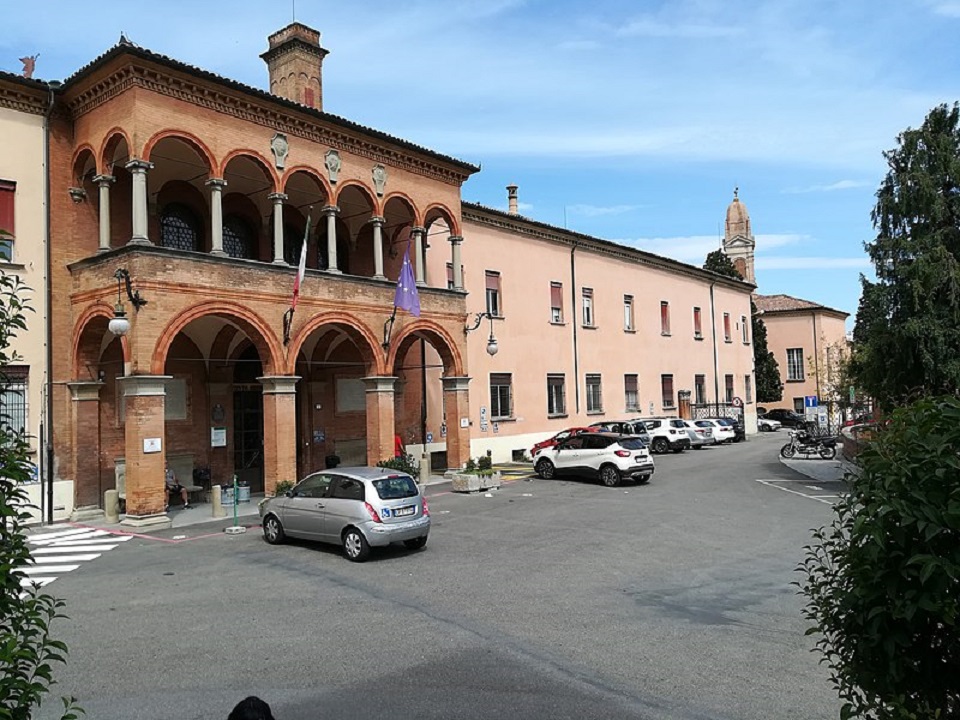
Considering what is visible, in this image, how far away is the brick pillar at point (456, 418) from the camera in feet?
83.1

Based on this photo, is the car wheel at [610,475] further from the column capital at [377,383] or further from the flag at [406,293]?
the flag at [406,293]

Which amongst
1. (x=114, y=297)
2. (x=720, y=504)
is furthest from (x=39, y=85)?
(x=720, y=504)

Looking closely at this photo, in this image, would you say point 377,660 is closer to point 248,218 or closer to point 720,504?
point 720,504

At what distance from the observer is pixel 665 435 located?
34406 mm

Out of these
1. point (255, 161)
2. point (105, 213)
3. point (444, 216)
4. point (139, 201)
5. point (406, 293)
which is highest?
point (255, 161)

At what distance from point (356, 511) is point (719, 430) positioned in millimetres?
29982

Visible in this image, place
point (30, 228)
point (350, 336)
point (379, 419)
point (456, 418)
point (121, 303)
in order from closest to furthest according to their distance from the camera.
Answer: point (121, 303) < point (30, 228) < point (350, 336) < point (379, 419) < point (456, 418)

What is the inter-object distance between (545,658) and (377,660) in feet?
5.58

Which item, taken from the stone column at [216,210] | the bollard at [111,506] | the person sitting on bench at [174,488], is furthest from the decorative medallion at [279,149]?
the bollard at [111,506]

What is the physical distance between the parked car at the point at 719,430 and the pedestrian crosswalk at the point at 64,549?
94.1ft

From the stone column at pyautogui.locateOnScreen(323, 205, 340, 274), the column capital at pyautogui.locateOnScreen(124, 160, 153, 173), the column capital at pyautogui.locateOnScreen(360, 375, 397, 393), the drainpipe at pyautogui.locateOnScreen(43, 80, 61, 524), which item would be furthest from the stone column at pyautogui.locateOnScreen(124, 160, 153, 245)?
the column capital at pyautogui.locateOnScreen(360, 375, 397, 393)

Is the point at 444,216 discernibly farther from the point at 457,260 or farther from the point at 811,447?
the point at 811,447

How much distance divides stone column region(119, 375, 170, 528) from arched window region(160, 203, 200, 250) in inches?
227

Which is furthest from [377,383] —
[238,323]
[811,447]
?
[811,447]
